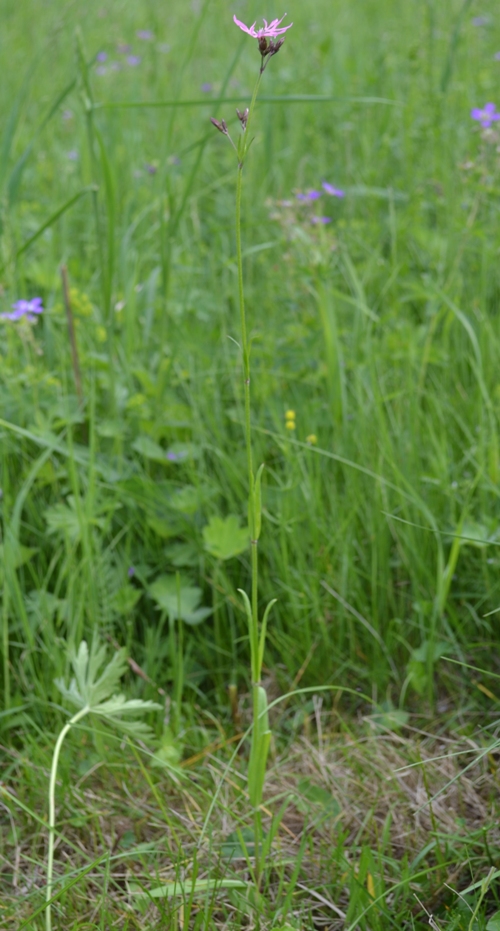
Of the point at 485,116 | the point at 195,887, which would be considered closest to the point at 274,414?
the point at 195,887

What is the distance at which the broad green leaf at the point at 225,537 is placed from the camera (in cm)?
172

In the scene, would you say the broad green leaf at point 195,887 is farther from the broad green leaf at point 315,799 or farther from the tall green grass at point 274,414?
the tall green grass at point 274,414

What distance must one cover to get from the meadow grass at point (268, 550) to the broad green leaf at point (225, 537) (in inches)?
0.5

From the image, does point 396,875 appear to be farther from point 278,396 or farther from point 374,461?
point 278,396

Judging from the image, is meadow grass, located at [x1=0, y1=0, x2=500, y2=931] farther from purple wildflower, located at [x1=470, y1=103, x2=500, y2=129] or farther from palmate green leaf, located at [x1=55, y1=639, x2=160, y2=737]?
purple wildflower, located at [x1=470, y1=103, x2=500, y2=129]

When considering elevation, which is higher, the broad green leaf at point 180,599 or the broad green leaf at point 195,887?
the broad green leaf at point 180,599

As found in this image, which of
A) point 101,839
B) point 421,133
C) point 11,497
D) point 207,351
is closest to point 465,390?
point 207,351

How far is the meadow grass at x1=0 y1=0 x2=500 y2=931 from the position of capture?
4.18ft

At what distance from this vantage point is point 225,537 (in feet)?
5.69

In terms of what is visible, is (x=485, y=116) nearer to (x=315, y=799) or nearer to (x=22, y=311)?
(x=22, y=311)

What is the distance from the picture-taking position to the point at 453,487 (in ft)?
5.78

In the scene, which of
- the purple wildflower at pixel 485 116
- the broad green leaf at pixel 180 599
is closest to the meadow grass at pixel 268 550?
the broad green leaf at pixel 180 599

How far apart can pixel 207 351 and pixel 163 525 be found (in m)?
0.71

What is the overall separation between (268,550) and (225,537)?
12 cm
